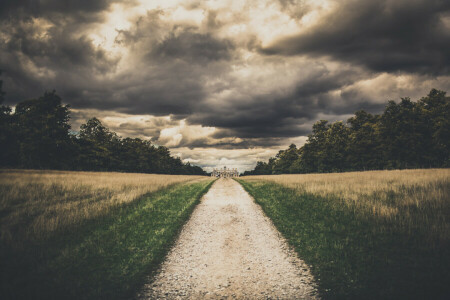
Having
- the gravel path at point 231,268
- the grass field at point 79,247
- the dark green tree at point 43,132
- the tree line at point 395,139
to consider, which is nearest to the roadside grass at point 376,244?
the gravel path at point 231,268

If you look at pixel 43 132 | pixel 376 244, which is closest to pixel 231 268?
pixel 376 244

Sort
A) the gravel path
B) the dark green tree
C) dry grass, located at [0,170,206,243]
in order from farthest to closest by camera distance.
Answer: the dark green tree, dry grass, located at [0,170,206,243], the gravel path

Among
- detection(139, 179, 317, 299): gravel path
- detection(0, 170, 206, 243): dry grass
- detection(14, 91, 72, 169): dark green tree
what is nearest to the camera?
detection(139, 179, 317, 299): gravel path

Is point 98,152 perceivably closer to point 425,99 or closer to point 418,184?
point 418,184

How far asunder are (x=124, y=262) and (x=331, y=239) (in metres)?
6.13

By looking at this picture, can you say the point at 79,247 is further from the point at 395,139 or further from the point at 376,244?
the point at 395,139

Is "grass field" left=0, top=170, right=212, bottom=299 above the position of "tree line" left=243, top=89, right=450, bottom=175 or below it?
below

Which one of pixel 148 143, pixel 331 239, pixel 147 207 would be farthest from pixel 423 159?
pixel 148 143

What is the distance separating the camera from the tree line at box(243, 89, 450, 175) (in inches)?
1441

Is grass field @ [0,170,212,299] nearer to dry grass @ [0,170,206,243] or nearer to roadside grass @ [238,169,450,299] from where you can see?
dry grass @ [0,170,206,243]

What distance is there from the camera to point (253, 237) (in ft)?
23.2

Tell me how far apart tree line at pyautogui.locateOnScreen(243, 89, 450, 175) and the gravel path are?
44221 millimetres

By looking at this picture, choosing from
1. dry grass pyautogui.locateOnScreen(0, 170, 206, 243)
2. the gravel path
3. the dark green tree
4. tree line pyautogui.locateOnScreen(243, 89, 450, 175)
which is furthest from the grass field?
tree line pyautogui.locateOnScreen(243, 89, 450, 175)

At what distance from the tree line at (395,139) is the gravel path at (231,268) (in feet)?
145
